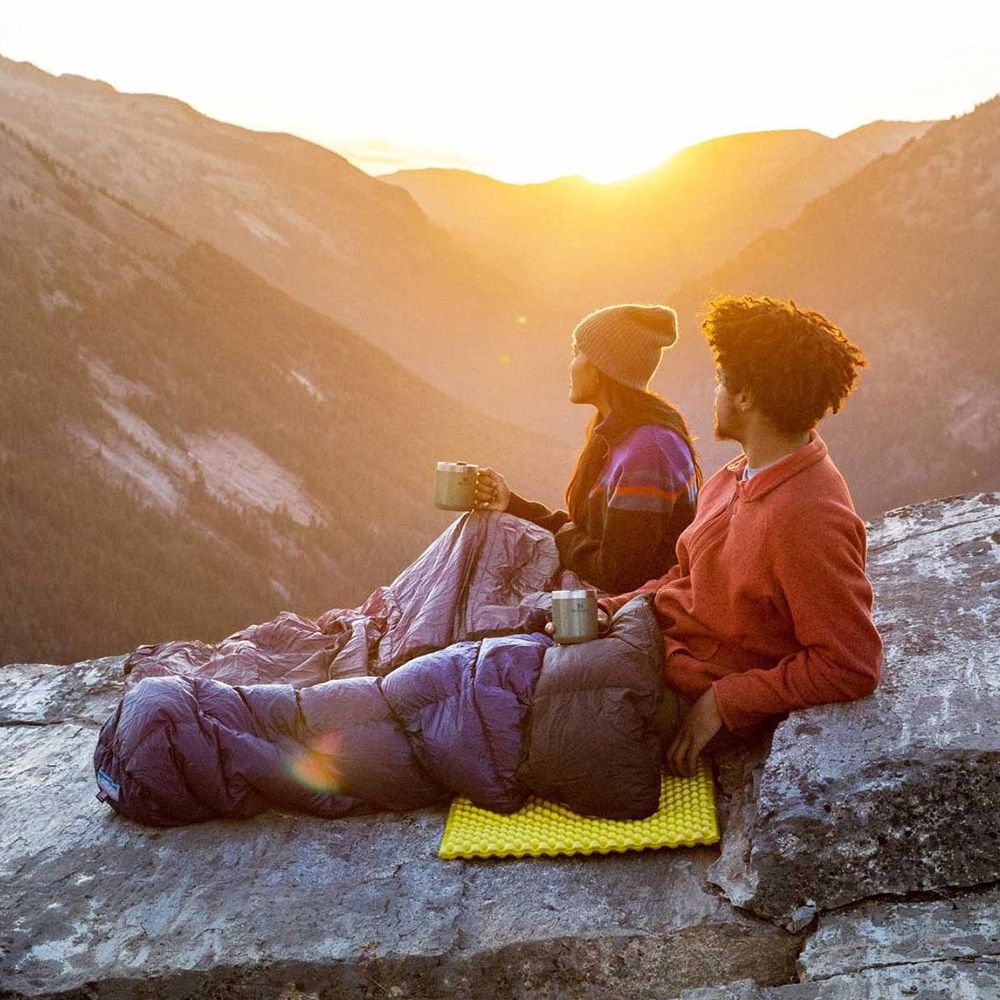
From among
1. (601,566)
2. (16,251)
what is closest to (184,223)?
(16,251)

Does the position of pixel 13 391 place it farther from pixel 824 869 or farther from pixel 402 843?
pixel 824 869

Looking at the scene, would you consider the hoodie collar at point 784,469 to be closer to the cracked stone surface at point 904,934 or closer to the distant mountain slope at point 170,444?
the cracked stone surface at point 904,934

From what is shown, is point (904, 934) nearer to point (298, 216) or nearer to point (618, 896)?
point (618, 896)

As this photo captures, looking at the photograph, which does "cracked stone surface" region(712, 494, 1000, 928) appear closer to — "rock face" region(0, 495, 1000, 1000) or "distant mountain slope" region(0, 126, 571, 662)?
"rock face" region(0, 495, 1000, 1000)

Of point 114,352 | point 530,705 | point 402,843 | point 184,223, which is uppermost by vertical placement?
point 184,223

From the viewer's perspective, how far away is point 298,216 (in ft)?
128

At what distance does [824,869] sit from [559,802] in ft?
2.43

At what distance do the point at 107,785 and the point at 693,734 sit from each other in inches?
68.6

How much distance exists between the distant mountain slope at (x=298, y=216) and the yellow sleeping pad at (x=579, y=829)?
26402mm

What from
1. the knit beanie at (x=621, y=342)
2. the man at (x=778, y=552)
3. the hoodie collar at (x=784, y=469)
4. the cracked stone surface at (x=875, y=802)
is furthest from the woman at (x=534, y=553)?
the cracked stone surface at (x=875, y=802)

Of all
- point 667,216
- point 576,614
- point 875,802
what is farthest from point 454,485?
point 667,216

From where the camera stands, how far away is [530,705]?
2.70 m

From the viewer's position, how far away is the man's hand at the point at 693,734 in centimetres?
263

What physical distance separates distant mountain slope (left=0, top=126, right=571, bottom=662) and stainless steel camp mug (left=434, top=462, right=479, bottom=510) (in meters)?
4.82
